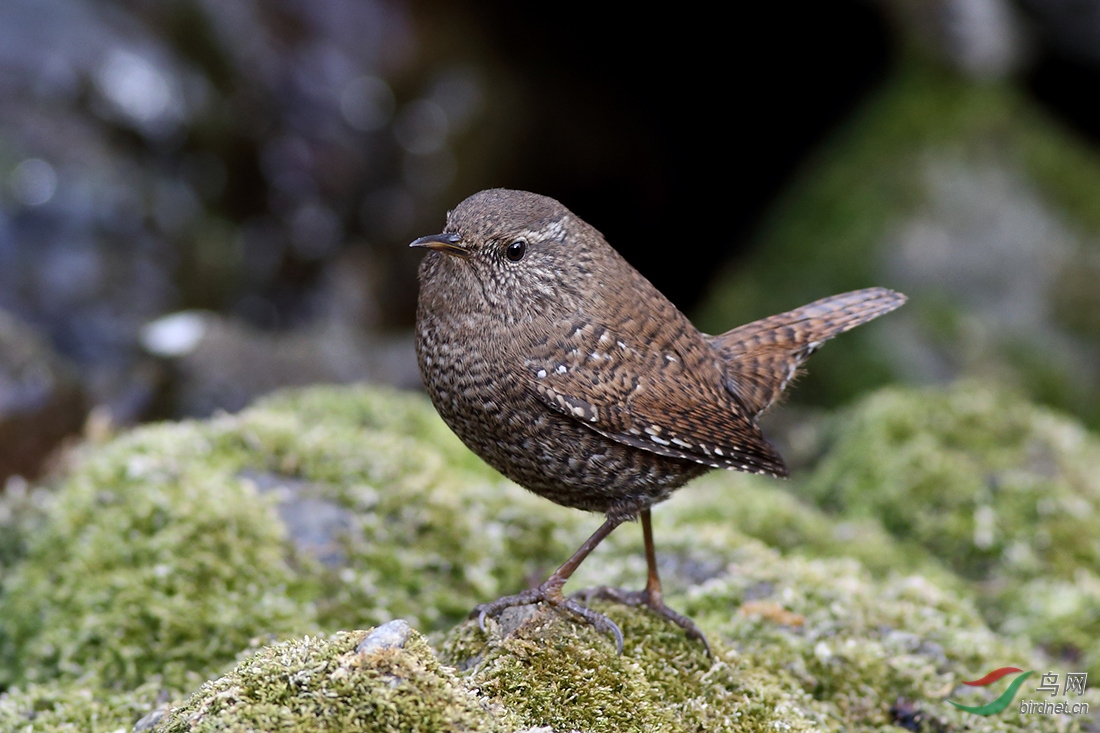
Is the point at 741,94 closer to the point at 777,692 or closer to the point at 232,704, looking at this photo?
the point at 777,692

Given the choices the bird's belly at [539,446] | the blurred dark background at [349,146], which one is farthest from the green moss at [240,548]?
the blurred dark background at [349,146]

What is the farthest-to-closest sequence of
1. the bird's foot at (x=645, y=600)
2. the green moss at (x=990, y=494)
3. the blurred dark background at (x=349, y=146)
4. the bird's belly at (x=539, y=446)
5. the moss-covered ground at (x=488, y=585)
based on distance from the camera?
the blurred dark background at (x=349, y=146)
the green moss at (x=990, y=494)
the bird's foot at (x=645, y=600)
the bird's belly at (x=539, y=446)
the moss-covered ground at (x=488, y=585)

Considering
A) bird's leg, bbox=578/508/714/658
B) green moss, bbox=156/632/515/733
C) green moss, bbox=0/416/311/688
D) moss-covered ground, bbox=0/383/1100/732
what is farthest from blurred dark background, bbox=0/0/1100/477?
bird's leg, bbox=578/508/714/658

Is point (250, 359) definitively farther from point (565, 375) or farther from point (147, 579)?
point (565, 375)

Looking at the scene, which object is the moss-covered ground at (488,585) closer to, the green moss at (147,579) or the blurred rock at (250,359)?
the green moss at (147,579)

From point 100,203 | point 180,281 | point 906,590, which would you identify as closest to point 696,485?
point 906,590

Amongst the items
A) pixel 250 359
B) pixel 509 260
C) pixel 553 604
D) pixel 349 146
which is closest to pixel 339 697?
pixel 553 604

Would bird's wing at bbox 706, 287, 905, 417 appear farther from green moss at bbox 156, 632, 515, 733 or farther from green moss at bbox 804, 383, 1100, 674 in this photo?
green moss at bbox 156, 632, 515, 733
